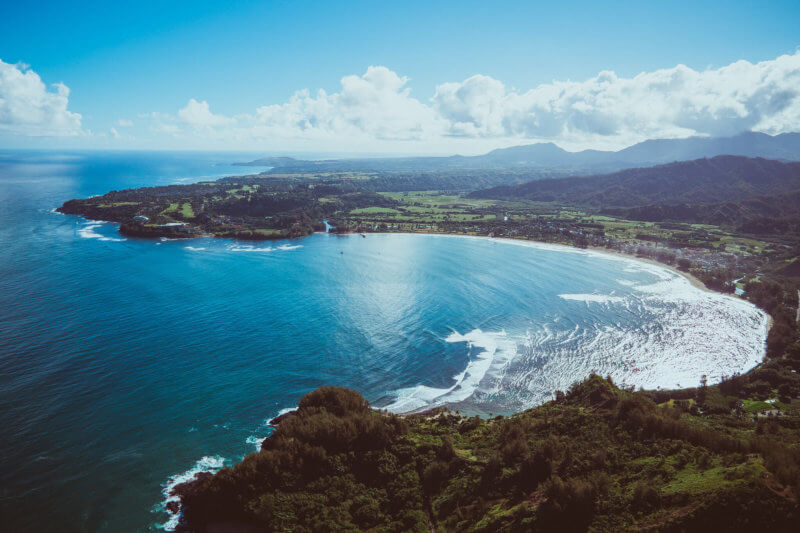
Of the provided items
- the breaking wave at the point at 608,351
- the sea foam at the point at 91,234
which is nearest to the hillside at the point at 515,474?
the breaking wave at the point at 608,351

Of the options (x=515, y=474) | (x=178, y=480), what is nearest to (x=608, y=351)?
(x=515, y=474)

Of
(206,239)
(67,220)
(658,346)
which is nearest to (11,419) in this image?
(658,346)

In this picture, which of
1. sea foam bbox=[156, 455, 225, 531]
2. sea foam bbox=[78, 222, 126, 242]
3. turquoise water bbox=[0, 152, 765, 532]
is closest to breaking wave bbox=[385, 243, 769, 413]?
turquoise water bbox=[0, 152, 765, 532]

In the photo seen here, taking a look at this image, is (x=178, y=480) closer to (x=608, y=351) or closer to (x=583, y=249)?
(x=608, y=351)

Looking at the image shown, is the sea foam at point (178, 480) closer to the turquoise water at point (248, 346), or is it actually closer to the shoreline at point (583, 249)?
the turquoise water at point (248, 346)

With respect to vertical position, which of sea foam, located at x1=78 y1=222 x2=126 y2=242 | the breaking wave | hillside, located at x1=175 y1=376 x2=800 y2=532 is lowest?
the breaking wave

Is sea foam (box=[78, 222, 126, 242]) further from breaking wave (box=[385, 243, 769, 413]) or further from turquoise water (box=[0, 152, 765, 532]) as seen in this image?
breaking wave (box=[385, 243, 769, 413])
